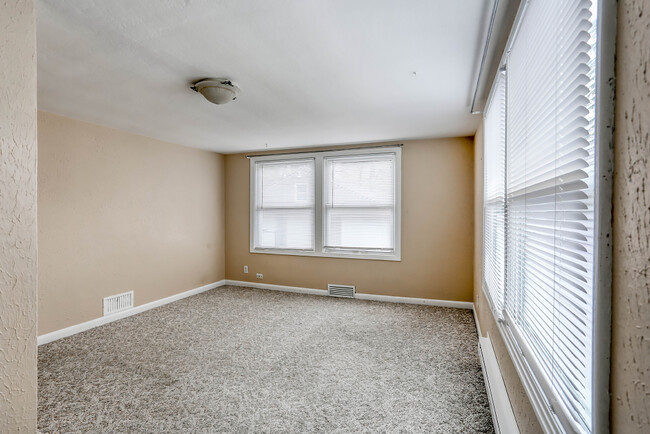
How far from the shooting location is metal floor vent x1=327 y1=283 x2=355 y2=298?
5023mm

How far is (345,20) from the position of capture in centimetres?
171

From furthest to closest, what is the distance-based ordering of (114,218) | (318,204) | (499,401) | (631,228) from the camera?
1. (318,204)
2. (114,218)
3. (499,401)
4. (631,228)

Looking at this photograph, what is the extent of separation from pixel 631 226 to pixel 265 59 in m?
2.10

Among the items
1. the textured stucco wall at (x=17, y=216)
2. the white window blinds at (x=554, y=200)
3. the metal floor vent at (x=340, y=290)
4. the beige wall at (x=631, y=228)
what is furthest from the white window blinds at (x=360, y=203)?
the beige wall at (x=631, y=228)

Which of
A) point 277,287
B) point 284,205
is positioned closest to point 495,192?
point 284,205

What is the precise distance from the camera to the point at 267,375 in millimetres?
2643

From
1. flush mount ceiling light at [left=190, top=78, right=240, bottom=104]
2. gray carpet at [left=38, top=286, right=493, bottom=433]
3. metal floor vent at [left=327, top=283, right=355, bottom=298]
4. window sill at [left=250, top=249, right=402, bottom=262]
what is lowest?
gray carpet at [left=38, top=286, right=493, bottom=433]

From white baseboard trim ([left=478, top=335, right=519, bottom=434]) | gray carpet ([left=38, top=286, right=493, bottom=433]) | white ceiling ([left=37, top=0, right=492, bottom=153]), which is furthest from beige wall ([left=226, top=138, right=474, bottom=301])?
white baseboard trim ([left=478, top=335, right=519, bottom=434])

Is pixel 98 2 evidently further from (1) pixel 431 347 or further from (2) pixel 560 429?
(1) pixel 431 347

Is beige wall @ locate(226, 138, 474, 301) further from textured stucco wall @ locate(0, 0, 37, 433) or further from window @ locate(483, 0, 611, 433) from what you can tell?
textured stucco wall @ locate(0, 0, 37, 433)

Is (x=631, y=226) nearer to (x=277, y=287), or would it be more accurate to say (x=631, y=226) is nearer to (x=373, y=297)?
(x=373, y=297)

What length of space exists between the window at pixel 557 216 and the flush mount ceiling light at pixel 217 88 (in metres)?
1.90

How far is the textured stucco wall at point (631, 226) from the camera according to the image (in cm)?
55

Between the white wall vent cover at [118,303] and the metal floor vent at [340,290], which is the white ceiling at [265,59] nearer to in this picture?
the white wall vent cover at [118,303]
